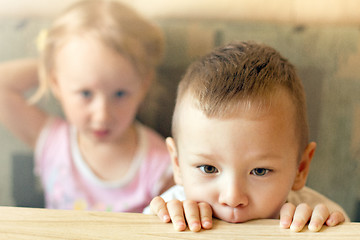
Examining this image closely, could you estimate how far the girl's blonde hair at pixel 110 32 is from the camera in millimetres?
1108

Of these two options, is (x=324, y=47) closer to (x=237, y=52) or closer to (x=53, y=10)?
(x=237, y=52)

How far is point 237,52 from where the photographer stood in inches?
25.5

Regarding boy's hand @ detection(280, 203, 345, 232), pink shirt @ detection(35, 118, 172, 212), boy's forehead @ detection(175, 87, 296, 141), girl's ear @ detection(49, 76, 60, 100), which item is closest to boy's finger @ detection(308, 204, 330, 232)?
boy's hand @ detection(280, 203, 345, 232)

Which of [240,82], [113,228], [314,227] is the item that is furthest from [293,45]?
[113,228]

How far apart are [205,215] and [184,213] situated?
3 centimetres

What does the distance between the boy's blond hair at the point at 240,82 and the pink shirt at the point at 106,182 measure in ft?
1.73

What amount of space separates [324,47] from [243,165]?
2.41 ft

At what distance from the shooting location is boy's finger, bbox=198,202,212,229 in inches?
20.2

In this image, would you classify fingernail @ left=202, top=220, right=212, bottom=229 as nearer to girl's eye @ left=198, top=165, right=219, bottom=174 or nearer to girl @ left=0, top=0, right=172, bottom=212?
girl's eye @ left=198, top=165, right=219, bottom=174

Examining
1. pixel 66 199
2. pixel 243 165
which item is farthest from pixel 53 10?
pixel 243 165

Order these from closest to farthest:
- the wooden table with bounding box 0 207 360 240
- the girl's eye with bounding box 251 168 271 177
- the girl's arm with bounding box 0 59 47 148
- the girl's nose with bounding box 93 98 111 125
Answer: the wooden table with bounding box 0 207 360 240, the girl's eye with bounding box 251 168 271 177, the girl's nose with bounding box 93 98 111 125, the girl's arm with bounding box 0 59 47 148

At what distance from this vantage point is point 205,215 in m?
0.53

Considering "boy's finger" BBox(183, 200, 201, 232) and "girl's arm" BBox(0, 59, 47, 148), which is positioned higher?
"girl's arm" BBox(0, 59, 47, 148)

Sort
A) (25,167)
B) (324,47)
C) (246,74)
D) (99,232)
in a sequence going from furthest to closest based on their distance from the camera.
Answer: (25,167)
(324,47)
(246,74)
(99,232)
